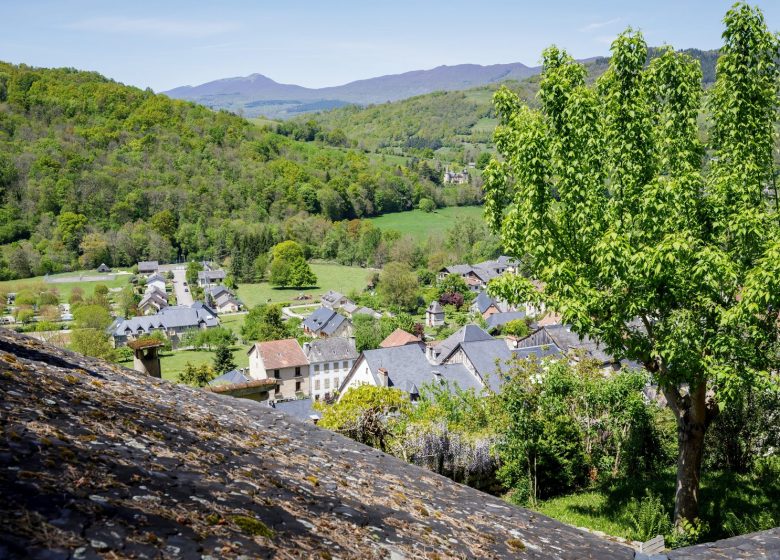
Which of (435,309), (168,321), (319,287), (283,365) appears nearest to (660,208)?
(283,365)

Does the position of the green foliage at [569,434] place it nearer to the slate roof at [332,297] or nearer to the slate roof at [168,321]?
the slate roof at [168,321]

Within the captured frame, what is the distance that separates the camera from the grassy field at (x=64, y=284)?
277 ft

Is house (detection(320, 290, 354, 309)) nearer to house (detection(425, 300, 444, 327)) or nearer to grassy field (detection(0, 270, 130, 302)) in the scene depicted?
house (detection(425, 300, 444, 327))

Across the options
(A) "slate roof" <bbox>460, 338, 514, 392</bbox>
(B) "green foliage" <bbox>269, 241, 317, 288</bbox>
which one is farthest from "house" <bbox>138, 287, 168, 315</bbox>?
(A) "slate roof" <bbox>460, 338, 514, 392</bbox>

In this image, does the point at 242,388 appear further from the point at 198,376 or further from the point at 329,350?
the point at 329,350

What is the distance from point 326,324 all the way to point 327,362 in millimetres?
14388

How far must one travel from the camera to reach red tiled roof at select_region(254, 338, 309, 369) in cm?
5060

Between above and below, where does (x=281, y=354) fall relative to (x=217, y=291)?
above

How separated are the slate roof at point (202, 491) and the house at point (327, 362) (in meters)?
47.0

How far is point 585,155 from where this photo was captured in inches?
338


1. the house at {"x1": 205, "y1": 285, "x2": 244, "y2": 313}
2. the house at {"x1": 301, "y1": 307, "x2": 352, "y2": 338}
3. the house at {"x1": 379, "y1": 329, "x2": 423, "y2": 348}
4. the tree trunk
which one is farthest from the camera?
the house at {"x1": 205, "y1": 285, "x2": 244, "y2": 313}

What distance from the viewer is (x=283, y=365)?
50938mm

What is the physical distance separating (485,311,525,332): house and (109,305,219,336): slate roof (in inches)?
1309

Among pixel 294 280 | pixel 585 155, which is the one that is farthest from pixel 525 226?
pixel 294 280
